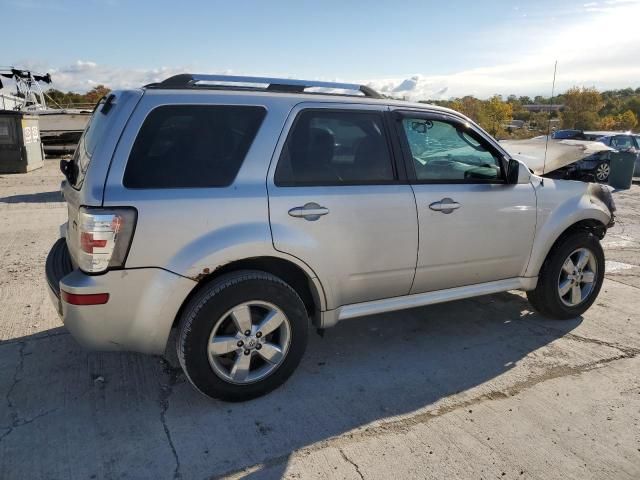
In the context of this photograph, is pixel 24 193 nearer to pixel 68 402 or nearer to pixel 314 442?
pixel 68 402

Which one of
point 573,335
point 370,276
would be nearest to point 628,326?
point 573,335

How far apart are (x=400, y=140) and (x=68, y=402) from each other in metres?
2.76

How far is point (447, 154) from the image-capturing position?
153 inches

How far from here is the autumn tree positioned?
37.1 m

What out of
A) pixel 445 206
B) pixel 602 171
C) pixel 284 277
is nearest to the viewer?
pixel 284 277

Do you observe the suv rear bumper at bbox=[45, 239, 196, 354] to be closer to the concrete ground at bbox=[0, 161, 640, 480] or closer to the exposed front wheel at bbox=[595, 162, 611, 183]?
the concrete ground at bbox=[0, 161, 640, 480]

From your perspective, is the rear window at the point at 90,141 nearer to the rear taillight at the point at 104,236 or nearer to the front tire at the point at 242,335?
the rear taillight at the point at 104,236

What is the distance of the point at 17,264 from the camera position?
5.70 meters

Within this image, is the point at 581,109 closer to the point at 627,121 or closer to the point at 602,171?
the point at 627,121

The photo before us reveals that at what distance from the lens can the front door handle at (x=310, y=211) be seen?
122 inches

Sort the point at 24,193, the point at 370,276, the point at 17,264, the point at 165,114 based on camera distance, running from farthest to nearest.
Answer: the point at 24,193
the point at 17,264
the point at 370,276
the point at 165,114

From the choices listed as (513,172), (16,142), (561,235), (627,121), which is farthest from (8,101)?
(627,121)

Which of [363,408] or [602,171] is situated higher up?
[602,171]

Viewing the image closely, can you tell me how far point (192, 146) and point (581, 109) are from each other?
43.0 meters
